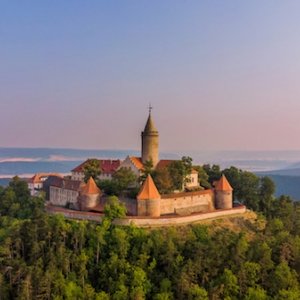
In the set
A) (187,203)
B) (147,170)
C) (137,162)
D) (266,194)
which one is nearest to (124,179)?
(147,170)

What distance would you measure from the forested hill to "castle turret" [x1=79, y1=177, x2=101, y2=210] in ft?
12.6

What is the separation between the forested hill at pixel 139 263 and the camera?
44969 mm

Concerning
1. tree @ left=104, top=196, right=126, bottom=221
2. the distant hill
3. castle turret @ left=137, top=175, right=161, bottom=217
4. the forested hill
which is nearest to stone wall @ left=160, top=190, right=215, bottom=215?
castle turret @ left=137, top=175, right=161, bottom=217

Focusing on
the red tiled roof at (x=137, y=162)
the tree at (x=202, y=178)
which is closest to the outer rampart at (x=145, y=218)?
the tree at (x=202, y=178)

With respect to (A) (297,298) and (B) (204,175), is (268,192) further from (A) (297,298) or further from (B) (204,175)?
(A) (297,298)

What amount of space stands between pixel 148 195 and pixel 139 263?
9.11m

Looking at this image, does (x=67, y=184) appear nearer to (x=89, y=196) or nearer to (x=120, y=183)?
(x=89, y=196)

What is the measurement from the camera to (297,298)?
44.6 m

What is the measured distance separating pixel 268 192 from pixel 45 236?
109 ft

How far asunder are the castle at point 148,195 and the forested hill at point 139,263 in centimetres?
381

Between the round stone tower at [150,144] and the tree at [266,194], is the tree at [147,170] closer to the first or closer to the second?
the round stone tower at [150,144]

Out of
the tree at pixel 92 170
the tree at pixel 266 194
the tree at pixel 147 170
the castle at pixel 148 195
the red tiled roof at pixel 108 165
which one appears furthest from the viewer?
the tree at pixel 266 194

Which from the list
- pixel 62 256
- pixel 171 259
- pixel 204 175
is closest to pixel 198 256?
pixel 171 259

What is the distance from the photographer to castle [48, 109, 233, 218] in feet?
178
